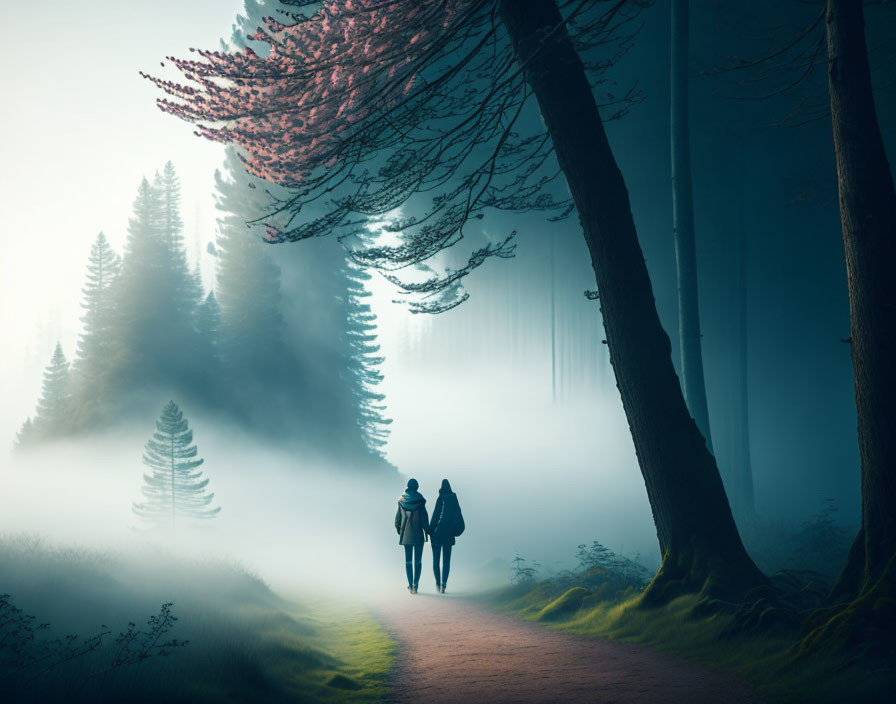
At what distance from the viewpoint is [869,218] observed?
19.6 feet

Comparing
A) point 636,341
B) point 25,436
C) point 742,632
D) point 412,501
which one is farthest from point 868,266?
point 25,436

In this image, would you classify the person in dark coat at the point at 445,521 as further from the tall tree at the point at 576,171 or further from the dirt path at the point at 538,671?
the tall tree at the point at 576,171

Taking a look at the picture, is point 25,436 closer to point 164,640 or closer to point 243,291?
point 243,291

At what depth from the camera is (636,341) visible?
23.9ft

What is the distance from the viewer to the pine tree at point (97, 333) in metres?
27.7

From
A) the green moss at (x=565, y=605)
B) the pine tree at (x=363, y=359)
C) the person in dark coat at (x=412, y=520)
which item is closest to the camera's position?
the green moss at (x=565, y=605)

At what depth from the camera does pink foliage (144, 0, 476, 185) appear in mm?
7160

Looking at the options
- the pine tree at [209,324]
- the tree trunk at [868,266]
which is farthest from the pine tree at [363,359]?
the tree trunk at [868,266]

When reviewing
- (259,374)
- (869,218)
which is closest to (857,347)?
(869,218)

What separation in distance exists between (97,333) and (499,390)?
92.6ft

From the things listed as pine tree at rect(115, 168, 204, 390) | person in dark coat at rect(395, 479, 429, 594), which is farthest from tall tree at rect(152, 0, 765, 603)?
pine tree at rect(115, 168, 204, 390)

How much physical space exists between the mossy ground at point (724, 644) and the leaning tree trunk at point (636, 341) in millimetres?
369

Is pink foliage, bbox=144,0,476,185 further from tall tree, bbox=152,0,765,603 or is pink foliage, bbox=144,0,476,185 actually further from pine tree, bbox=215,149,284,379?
pine tree, bbox=215,149,284,379

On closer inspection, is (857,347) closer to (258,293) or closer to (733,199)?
(733,199)
